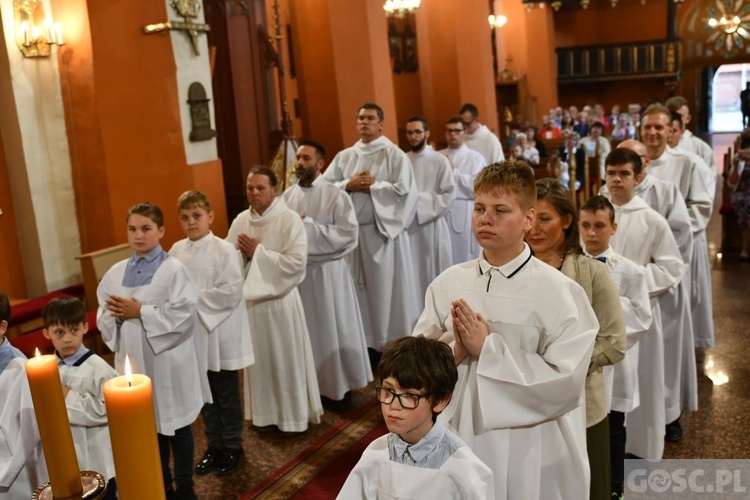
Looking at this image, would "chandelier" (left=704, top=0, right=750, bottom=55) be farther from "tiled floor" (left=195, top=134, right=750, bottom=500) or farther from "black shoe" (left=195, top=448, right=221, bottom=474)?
"black shoe" (left=195, top=448, right=221, bottom=474)

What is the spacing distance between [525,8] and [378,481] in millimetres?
21199

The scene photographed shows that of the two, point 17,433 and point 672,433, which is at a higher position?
point 17,433

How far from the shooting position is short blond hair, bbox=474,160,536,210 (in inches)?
94.3

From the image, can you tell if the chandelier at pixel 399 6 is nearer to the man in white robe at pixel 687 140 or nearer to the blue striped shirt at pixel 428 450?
the man in white robe at pixel 687 140

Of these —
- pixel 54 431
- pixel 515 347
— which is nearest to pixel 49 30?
pixel 515 347

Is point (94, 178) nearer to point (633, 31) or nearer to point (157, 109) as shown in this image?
point (157, 109)

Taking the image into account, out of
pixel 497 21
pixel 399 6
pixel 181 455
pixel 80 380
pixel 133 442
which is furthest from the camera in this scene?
pixel 497 21

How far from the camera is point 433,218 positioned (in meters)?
7.24

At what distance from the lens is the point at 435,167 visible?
24.2 ft

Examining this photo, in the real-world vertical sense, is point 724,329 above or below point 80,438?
below

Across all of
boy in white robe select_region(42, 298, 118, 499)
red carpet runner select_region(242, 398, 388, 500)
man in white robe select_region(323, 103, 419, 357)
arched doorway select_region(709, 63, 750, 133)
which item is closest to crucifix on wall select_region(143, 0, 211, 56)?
man in white robe select_region(323, 103, 419, 357)

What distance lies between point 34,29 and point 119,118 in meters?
0.93

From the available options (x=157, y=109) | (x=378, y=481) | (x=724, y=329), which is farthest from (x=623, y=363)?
(x=157, y=109)

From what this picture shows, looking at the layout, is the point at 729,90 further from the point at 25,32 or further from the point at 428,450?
the point at 428,450
